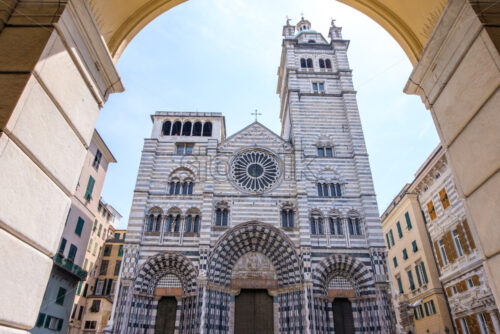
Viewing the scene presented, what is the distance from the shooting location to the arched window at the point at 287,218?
22656 mm

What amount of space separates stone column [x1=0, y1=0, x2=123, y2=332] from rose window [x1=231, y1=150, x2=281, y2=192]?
20.3 m

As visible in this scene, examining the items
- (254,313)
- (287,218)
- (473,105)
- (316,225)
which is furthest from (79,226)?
(473,105)

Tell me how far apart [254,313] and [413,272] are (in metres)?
12.8

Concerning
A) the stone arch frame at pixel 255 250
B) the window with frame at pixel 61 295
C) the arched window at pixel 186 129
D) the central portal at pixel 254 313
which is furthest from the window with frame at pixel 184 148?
the window with frame at pixel 61 295

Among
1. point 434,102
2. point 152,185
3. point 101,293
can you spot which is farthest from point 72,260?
point 434,102

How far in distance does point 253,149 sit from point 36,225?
74.3ft

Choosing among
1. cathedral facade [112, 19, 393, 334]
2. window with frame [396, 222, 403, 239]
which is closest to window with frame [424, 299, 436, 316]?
cathedral facade [112, 19, 393, 334]

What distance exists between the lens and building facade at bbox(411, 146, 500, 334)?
55.7 ft

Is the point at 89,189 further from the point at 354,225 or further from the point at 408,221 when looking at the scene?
the point at 408,221

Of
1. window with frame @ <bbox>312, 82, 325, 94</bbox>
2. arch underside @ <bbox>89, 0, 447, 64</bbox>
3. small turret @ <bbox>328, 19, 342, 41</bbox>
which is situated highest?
small turret @ <bbox>328, 19, 342, 41</bbox>

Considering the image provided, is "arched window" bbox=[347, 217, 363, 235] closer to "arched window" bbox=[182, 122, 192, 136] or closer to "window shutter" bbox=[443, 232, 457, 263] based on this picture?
"window shutter" bbox=[443, 232, 457, 263]

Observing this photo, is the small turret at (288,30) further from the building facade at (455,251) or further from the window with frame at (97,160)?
the window with frame at (97,160)

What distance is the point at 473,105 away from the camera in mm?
3352

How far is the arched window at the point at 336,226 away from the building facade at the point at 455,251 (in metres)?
5.96
